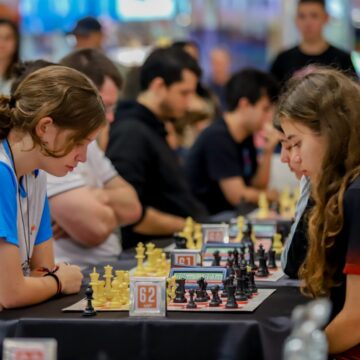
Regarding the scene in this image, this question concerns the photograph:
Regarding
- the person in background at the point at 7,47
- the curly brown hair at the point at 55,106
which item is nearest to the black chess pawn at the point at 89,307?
the curly brown hair at the point at 55,106

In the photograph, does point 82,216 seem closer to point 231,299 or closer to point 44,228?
point 44,228

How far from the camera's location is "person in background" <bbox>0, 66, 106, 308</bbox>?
273 centimetres

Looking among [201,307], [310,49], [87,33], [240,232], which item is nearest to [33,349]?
[201,307]

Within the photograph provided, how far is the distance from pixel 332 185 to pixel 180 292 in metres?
0.49

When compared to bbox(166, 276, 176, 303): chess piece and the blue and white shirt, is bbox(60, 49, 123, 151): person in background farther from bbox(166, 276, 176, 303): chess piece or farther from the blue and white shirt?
bbox(166, 276, 176, 303): chess piece

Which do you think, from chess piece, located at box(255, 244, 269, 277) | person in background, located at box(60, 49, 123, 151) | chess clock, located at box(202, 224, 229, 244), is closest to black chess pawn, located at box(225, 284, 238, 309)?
chess piece, located at box(255, 244, 269, 277)

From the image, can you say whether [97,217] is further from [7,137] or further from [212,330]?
[212,330]

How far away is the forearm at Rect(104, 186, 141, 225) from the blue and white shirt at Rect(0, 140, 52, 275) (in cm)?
108

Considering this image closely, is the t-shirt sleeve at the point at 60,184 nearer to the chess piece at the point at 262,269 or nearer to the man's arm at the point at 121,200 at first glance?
the man's arm at the point at 121,200

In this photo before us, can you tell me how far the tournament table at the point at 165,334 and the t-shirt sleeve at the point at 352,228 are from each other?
0.66 ft

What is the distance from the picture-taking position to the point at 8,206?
2.74 metres

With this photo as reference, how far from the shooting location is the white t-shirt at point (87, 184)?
3621mm

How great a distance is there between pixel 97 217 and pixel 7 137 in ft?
3.02

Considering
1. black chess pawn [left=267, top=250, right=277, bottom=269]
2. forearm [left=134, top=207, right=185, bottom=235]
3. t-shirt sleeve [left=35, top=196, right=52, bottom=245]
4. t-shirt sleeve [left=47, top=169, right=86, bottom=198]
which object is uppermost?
t-shirt sleeve [left=47, top=169, right=86, bottom=198]
